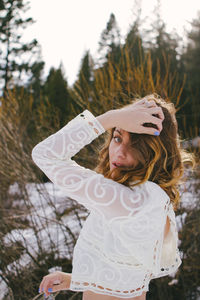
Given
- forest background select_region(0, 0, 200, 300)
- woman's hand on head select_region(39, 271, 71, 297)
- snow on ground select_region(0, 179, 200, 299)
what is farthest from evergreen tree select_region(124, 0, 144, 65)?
woman's hand on head select_region(39, 271, 71, 297)

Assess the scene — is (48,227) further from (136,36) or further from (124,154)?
(136,36)

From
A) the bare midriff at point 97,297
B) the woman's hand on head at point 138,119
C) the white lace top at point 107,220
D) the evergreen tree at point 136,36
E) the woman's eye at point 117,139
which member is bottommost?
the bare midriff at point 97,297

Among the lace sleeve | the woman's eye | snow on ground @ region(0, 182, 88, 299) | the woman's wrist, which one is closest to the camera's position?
the lace sleeve

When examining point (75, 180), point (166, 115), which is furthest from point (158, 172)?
point (75, 180)

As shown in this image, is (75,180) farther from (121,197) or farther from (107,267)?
(107,267)

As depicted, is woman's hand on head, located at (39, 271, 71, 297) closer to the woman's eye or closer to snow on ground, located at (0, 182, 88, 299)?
the woman's eye

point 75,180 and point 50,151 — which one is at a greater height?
point 50,151

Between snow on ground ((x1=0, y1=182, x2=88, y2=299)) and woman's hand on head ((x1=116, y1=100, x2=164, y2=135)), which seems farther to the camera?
snow on ground ((x1=0, y1=182, x2=88, y2=299))

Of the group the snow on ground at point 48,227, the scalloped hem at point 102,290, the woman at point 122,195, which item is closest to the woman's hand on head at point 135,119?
the woman at point 122,195

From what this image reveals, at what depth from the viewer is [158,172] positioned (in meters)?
1.02

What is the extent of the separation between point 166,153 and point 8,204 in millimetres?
4205

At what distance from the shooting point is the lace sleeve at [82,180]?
2.65ft

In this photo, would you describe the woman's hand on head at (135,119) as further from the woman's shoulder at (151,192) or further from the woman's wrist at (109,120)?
the woman's shoulder at (151,192)

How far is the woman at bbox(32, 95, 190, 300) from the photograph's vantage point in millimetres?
822
